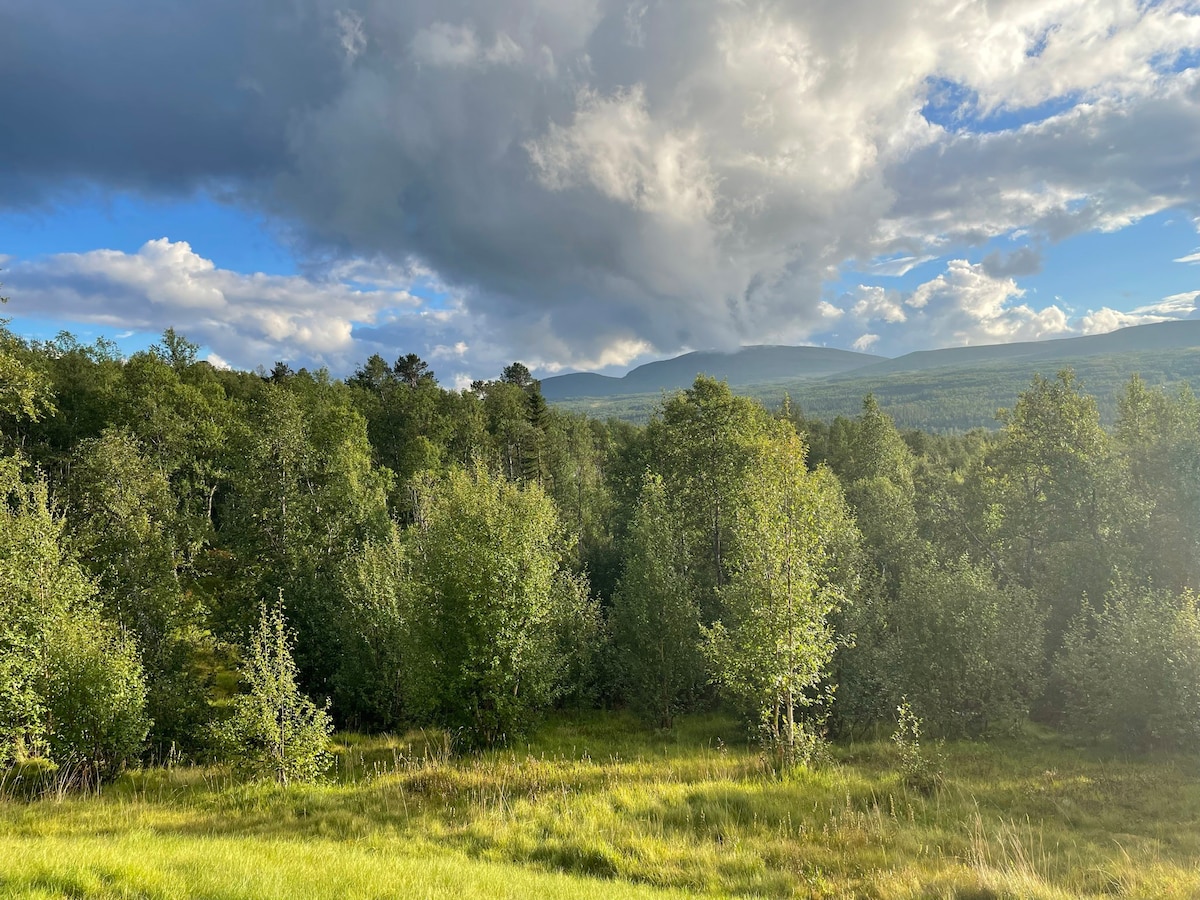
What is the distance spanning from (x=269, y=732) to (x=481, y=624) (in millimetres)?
7770

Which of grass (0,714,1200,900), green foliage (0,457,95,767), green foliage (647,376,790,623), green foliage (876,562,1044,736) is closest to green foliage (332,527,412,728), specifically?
grass (0,714,1200,900)

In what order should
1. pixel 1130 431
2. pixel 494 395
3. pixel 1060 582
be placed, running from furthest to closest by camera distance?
pixel 494 395
pixel 1130 431
pixel 1060 582

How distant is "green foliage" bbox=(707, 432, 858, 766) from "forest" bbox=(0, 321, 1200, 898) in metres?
0.14

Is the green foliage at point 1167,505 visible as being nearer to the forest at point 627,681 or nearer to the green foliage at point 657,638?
the forest at point 627,681

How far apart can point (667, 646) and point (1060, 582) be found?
23.8 m

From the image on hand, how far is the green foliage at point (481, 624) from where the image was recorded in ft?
74.4

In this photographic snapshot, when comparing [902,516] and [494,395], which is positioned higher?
[494,395]

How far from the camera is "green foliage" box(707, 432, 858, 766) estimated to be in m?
19.8

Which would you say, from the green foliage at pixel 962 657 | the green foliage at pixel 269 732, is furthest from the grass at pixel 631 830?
the green foliage at pixel 962 657

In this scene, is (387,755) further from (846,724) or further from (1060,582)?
(1060,582)

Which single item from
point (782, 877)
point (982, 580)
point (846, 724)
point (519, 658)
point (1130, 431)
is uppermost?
point (1130, 431)

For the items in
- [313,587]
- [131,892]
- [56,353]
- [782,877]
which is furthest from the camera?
[56,353]

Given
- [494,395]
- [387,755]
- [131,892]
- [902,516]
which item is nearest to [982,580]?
[902,516]

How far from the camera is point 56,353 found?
62688 mm
